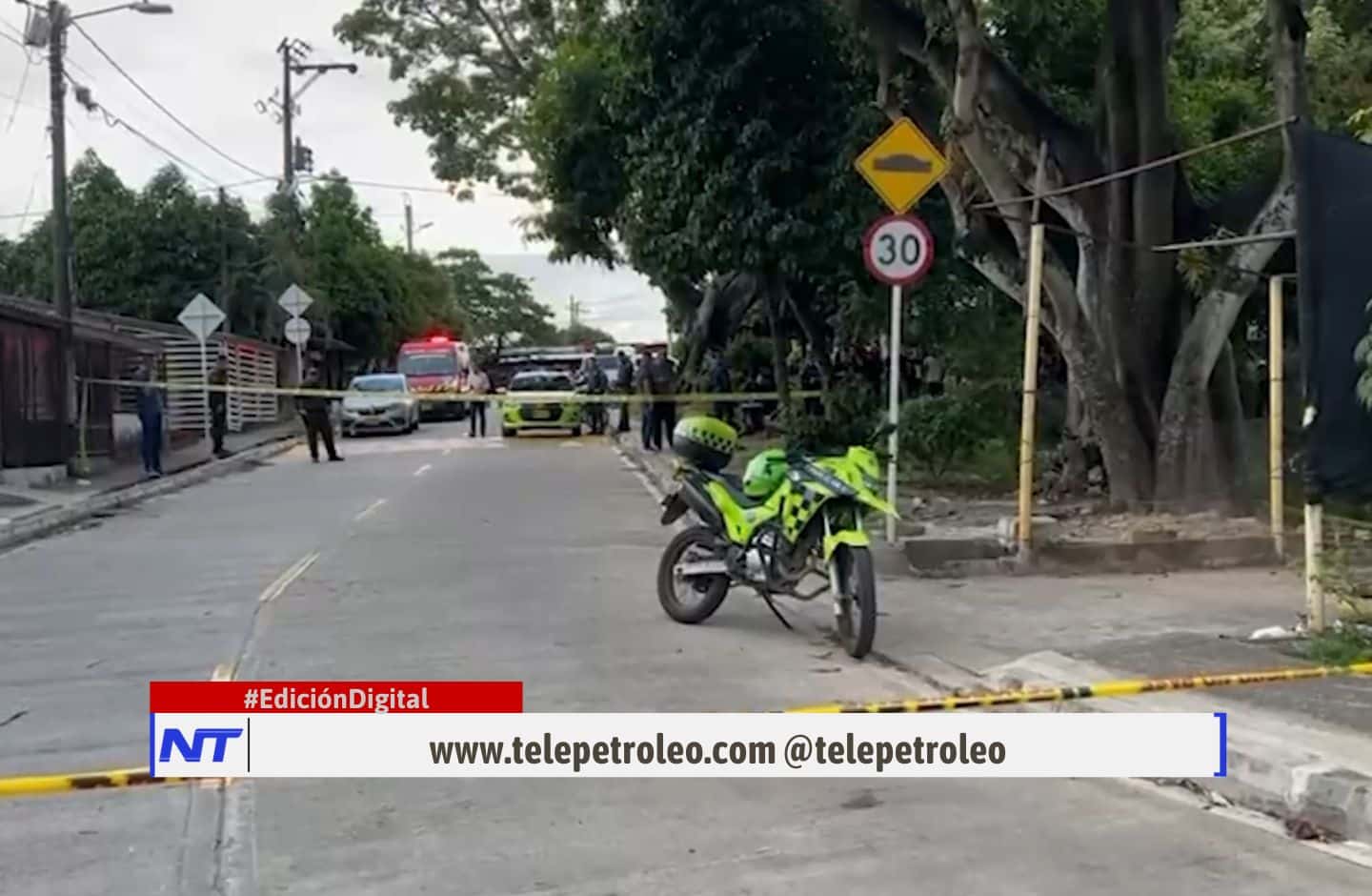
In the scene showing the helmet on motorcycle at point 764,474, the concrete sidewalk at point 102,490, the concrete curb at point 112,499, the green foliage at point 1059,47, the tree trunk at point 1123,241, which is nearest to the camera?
the helmet on motorcycle at point 764,474

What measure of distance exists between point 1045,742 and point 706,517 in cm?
395

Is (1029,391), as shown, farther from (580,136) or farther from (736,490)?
(580,136)

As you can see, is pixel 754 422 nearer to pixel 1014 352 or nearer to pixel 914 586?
pixel 1014 352

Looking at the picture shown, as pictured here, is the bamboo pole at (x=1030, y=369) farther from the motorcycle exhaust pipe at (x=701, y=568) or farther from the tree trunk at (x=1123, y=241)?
the motorcycle exhaust pipe at (x=701, y=568)

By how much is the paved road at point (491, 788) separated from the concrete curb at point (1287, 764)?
27 cm

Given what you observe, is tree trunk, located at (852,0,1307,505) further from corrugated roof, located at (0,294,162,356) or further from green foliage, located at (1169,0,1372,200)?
corrugated roof, located at (0,294,162,356)

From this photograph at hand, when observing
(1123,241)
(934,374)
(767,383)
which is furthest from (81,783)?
(767,383)

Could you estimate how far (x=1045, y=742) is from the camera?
267 inches

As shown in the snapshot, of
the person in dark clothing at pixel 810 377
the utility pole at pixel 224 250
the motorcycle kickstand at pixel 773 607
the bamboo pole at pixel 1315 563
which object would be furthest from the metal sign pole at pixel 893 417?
the utility pole at pixel 224 250

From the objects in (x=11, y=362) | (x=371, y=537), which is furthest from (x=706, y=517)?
(x=11, y=362)

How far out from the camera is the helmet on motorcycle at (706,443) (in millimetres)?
10625

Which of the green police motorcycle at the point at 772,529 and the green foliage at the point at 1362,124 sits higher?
the green foliage at the point at 1362,124

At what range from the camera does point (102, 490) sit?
22.4 m

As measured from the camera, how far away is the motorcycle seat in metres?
10.2
